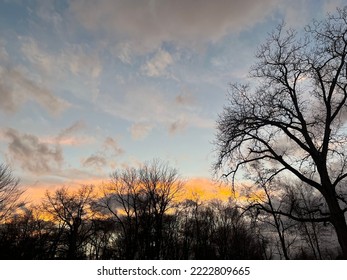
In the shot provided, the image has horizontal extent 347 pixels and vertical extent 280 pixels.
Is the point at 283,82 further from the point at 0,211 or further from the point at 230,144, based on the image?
the point at 0,211

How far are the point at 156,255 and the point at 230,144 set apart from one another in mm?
28235

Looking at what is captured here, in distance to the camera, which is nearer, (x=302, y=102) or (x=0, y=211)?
(x=302, y=102)

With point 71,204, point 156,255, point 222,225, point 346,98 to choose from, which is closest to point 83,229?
point 71,204

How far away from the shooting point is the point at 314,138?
44.0 feet

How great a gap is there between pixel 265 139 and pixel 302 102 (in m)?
2.69

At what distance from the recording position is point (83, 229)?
2029 inches

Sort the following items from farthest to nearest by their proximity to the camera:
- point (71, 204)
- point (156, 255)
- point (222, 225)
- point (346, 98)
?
point (222, 225) → point (71, 204) → point (156, 255) → point (346, 98)

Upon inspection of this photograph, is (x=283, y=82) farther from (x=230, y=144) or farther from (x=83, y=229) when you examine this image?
(x=83, y=229)

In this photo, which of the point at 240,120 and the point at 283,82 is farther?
the point at 283,82

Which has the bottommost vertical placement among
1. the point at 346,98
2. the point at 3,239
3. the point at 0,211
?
the point at 3,239

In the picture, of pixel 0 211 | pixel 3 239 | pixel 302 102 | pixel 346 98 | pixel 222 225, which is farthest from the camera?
pixel 222 225

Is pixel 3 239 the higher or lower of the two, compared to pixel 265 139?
lower

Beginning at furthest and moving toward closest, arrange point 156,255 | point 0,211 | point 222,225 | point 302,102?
point 222,225, point 156,255, point 0,211, point 302,102

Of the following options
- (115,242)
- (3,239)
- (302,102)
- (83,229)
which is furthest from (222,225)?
(3,239)
